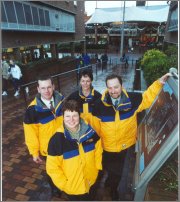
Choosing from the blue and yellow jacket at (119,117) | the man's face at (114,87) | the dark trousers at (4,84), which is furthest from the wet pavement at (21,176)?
the dark trousers at (4,84)

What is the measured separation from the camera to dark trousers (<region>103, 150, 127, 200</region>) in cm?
310

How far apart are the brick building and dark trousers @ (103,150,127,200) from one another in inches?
410

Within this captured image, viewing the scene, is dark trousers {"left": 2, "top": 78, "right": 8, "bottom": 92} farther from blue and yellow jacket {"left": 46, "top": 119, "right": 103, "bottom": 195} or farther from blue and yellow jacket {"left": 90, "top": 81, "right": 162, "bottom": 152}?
blue and yellow jacket {"left": 46, "top": 119, "right": 103, "bottom": 195}

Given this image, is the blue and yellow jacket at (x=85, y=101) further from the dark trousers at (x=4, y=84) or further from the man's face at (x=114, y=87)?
the dark trousers at (x=4, y=84)

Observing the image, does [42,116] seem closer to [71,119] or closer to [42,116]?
[42,116]

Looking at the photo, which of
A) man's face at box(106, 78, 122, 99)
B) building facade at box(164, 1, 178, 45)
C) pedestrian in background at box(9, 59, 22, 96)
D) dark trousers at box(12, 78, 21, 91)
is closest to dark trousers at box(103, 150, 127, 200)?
man's face at box(106, 78, 122, 99)

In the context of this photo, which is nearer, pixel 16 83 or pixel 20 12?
pixel 16 83

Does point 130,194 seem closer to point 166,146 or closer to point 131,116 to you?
point 131,116

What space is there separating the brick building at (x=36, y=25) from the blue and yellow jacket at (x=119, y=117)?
10.3 meters

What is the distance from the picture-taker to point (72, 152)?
7.79 feet

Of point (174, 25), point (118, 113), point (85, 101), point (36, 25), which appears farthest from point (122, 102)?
point (174, 25)

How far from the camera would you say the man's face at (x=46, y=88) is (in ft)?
9.63

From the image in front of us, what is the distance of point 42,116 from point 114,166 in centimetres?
133

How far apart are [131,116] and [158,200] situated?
107 centimetres
